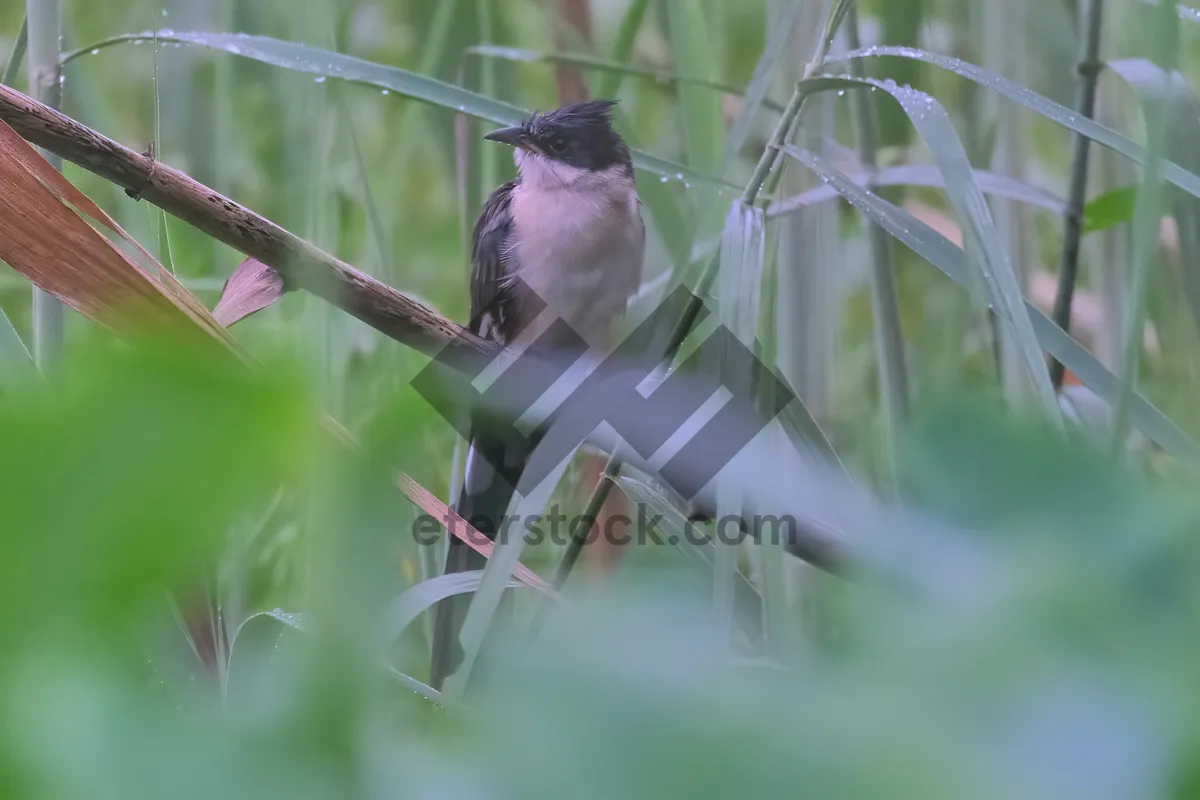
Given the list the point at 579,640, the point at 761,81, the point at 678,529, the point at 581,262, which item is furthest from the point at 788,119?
the point at 581,262

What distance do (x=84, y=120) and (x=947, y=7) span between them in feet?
3.28

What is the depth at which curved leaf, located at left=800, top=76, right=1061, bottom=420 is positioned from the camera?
595 mm

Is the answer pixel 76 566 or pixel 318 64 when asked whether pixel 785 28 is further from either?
pixel 76 566

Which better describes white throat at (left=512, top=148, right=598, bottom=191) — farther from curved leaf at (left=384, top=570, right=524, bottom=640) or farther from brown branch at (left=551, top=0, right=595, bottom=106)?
curved leaf at (left=384, top=570, right=524, bottom=640)

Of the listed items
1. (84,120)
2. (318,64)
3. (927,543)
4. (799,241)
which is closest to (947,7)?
(799,241)

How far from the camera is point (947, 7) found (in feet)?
4.29

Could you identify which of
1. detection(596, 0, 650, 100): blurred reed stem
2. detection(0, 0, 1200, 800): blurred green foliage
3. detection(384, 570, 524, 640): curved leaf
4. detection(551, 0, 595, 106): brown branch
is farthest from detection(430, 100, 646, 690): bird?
detection(0, 0, 1200, 800): blurred green foliage

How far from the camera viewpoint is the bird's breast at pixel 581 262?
1.71 m

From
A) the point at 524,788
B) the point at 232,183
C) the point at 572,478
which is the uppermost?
the point at 524,788

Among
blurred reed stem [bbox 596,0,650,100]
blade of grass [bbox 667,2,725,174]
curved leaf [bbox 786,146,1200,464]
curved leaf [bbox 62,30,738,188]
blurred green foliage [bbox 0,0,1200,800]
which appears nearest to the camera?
blurred green foliage [bbox 0,0,1200,800]

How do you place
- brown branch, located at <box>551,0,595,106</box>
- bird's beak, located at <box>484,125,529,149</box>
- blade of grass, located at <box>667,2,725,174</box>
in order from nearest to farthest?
blade of grass, located at <box>667,2,725,174</box> → brown branch, located at <box>551,0,595,106</box> → bird's beak, located at <box>484,125,529,149</box>

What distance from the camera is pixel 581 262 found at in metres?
1.72

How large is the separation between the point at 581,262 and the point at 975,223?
112 centimetres

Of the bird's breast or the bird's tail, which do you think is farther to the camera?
the bird's breast
